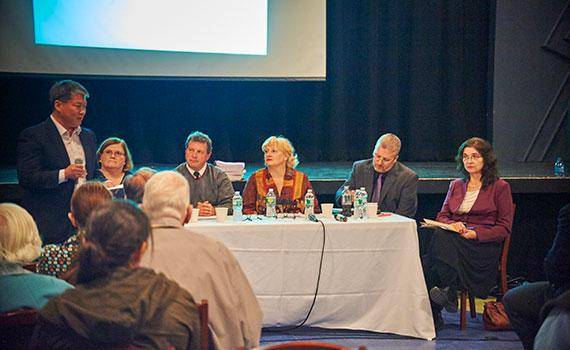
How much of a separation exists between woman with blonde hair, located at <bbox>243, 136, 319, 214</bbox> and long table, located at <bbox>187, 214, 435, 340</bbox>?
0.37 meters

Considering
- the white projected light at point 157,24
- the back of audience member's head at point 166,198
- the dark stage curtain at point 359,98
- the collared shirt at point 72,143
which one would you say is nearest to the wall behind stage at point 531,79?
the dark stage curtain at point 359,98

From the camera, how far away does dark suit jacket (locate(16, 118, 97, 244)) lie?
4230 mm

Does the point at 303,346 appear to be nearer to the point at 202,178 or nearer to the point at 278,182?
the point at 278,182

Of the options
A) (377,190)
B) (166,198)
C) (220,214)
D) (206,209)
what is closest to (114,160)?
(206,209)

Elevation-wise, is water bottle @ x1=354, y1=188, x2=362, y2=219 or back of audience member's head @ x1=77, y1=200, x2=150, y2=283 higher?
back of audience member's head @ x1=77, y1=200, x2=150, y2=283

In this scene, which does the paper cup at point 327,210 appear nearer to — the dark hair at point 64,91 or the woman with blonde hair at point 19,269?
the dark hair at point 64,91

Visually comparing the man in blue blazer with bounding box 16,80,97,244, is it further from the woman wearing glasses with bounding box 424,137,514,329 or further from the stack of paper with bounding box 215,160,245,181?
the woman wearing glasses with bounding box 424,137,514,329

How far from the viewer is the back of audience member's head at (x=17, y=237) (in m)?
2.46

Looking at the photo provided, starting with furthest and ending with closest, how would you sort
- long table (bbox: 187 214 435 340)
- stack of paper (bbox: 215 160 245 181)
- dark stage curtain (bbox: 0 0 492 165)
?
dark stage curtain (bbox: 0 0 492 165) → stack of paper (bbox: 215 160 245 181) → long table (bbox: 187 214 435 340)

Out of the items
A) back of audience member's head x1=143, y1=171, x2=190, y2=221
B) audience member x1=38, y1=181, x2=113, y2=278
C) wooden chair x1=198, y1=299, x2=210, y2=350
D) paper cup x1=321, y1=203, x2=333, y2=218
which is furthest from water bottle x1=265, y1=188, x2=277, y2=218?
wooden chair x1=198, y1=299, x2=210, y2=350

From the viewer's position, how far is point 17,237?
251 cm

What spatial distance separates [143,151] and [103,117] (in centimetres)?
50

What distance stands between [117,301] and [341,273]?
2.38 metres

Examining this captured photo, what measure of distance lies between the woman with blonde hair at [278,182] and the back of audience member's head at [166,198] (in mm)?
1959
